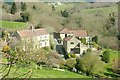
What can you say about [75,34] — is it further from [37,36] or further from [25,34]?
[25,34]

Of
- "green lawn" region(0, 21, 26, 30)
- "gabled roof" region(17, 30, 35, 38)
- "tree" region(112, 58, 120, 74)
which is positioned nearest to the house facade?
"green lawn" region(0, 21, 26, 30)

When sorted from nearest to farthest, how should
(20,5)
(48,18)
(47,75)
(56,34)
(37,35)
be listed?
(47,75) < (37,35) < (56,34) < (48,18) < (20,5)

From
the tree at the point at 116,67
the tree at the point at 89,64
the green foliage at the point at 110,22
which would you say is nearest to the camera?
the tree at the point at 89,64

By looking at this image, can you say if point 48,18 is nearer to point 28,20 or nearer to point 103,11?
point 28,20

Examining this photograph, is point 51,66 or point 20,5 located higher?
point 20,5

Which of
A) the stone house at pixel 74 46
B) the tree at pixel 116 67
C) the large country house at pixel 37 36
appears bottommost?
the tree at pixel 116 67

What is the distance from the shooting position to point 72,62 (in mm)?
13969

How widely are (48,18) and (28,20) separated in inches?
65.3

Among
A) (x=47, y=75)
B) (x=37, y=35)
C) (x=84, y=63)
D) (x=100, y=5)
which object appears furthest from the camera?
(x=100, y=5)

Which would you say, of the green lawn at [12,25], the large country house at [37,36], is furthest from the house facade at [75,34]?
the green lawn at [12,25]

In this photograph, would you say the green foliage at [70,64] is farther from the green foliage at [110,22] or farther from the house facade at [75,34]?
the green foliage at [110,22]

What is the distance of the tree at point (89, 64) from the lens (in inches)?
516

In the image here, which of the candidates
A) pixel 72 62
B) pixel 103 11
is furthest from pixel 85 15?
pixel 72 62

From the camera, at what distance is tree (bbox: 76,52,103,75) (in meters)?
13.1
